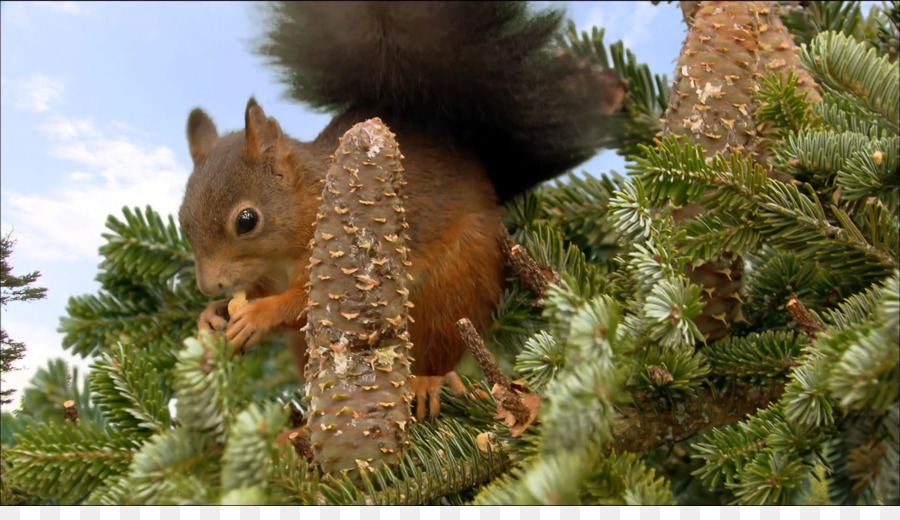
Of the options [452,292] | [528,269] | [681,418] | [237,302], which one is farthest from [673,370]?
[237,302]

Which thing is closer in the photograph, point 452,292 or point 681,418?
point 681,418

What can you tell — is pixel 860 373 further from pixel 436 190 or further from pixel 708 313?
pixel 436 190

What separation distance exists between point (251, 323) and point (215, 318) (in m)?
0.07

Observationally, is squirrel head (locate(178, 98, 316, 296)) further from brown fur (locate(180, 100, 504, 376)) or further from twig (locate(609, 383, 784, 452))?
twig (locate(609, 383, 784, 452))

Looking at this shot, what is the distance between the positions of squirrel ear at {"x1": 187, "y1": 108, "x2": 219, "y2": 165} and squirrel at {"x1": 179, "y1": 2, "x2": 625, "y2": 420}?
3 cm

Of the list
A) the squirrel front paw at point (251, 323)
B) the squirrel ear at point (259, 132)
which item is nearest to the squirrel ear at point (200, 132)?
the squirrel ear at point (259, 132)

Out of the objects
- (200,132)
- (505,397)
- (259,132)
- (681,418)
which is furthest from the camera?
(200,132)

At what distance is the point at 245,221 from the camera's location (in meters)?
0.82

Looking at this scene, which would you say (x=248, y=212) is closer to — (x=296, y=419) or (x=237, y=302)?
(x=237, y=302)

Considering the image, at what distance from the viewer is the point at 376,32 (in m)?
0.78

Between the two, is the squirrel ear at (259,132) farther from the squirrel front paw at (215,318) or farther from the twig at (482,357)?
the twig at (482,357)

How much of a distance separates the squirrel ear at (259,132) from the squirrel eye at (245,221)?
0.06 metres

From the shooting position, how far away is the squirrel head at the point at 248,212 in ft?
2.70

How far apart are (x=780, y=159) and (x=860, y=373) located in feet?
0.93
